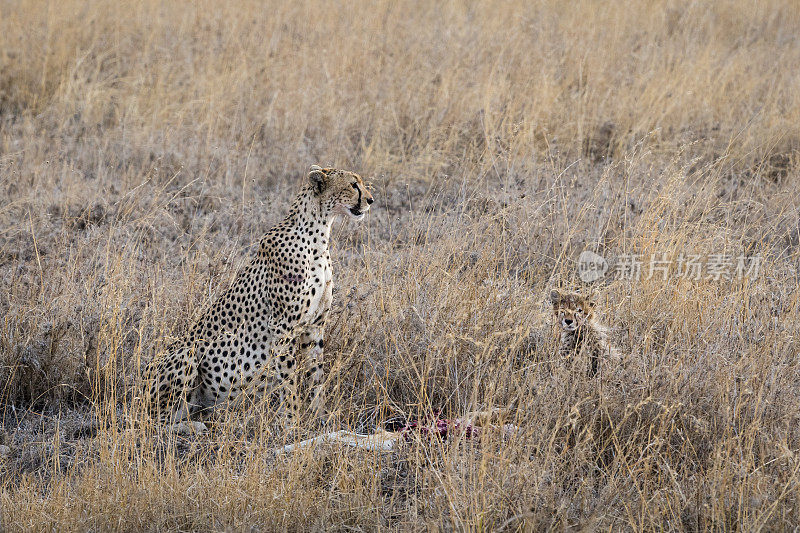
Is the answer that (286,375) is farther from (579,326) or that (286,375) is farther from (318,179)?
(579,326)

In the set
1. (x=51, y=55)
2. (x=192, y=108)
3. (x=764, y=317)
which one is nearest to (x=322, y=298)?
(x=764, y=317)

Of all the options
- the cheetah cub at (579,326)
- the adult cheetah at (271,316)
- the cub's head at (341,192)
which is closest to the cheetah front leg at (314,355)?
the adult cheetah at (271,316)

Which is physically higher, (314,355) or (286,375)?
(314,355)

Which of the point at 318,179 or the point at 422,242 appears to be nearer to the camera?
the point at 318,179

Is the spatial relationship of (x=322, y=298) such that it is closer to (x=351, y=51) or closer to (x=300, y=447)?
(x=300, y=447)

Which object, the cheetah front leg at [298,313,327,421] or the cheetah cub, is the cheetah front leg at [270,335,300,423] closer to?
the cheetah front leg at [298,313,327,421]

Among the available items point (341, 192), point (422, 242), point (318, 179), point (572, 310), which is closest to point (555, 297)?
point (572, 310)

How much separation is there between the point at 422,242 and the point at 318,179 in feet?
4.94

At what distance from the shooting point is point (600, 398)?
3273 millimetres

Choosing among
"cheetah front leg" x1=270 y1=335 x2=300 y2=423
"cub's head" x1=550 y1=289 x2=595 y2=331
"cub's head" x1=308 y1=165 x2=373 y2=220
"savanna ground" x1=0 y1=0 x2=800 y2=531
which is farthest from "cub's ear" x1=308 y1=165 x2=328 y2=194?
"cub's head" x1=550 y1=289 x2=595 y2=331

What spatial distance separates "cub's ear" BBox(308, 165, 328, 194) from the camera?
153 inches

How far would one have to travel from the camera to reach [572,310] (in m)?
3.89

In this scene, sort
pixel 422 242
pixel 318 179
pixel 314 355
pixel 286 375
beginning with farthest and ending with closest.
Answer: pixel 422 242 < pixel 318 179 < pixel 286 375 < pixel 314 355

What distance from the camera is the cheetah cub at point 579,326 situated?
12.4 feet
